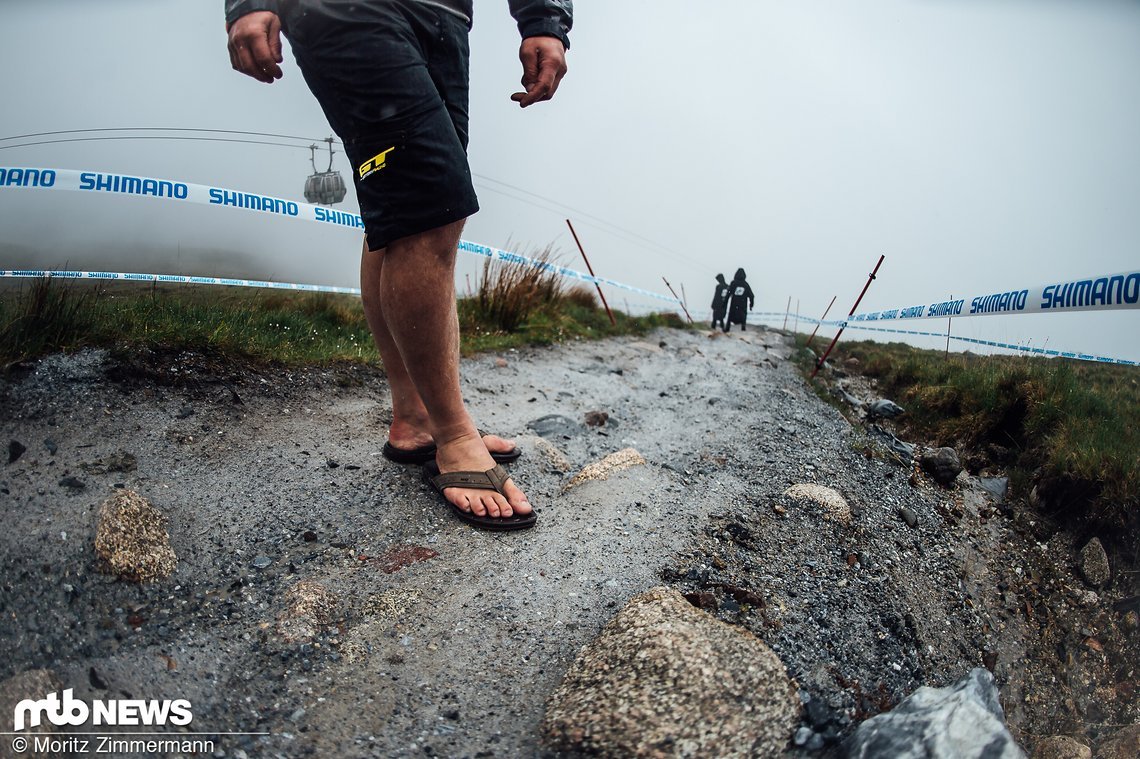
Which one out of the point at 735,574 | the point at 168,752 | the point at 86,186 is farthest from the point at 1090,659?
the point at 86,186

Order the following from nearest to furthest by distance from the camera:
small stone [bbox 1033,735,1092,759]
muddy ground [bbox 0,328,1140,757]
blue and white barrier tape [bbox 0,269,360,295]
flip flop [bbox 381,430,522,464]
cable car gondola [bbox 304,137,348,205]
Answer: muddy ground [bbox 0,328,1140,757]
small stone [bbox 1033,735,1092,759]
flip flop [bbox 381,430,522,464]
blue and white barrier tape [bbox 0,269,360,295]
cable car gondola [bbox 304,137,348,205]

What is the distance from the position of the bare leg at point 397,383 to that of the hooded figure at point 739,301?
10.6 meters

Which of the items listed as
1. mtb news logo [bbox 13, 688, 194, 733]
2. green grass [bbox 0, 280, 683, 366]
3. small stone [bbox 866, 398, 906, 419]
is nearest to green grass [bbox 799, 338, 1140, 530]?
small stone [bbox 866, 398, 906, 419]

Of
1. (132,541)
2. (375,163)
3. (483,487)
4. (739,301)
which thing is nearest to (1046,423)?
(483,487)

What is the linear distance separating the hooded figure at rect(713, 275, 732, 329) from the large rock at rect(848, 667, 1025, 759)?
1167 centimetres

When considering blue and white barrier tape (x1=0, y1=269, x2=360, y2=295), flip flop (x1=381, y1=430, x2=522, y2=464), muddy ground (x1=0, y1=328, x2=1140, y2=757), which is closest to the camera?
muddy ground (x1=0, y1=328, x2=1140, y2=757)

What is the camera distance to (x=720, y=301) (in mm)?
12672

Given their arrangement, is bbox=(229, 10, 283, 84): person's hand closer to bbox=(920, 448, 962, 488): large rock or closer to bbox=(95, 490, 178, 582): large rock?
bbox=(95, 490, 178, 582): large rock

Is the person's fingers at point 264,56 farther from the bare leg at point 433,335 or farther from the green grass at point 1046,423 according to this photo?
the green grass at point 1046,423

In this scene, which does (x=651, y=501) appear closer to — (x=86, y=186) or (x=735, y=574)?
(x=735, y=574)

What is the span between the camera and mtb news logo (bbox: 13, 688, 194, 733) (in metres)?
0.99

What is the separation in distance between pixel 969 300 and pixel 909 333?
70.4 inches

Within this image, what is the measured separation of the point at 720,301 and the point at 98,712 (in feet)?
40.6

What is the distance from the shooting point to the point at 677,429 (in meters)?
2.91
